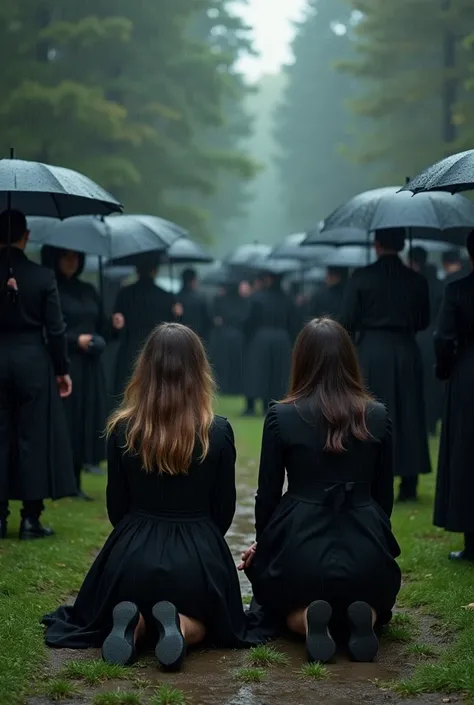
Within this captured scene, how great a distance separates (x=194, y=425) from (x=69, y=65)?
2127 centimetres

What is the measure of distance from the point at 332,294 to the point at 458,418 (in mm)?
8926

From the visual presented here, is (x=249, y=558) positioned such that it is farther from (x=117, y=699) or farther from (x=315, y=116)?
(x=315, y=116)

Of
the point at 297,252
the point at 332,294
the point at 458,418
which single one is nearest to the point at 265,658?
the point at 458,418

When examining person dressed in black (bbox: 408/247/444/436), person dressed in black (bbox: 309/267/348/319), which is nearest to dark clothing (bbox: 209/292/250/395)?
person dressed in black (bbox: 309/267/348/319)

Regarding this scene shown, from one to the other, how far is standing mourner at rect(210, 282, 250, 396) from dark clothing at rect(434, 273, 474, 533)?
1479 centimetres

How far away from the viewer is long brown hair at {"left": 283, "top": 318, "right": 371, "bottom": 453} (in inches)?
235

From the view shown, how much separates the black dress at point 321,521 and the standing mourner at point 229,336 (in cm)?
1677

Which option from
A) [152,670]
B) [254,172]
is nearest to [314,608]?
[152,670]

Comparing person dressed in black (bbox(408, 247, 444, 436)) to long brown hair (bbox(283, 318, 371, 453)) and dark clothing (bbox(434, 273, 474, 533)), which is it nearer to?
dark clothing (bbox(434, 273, 474, 533))

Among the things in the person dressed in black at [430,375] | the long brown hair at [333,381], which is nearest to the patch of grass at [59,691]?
the long brown hair at [333,381]

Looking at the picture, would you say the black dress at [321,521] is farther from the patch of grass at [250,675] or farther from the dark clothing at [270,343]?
the dark clothing at [270,343]

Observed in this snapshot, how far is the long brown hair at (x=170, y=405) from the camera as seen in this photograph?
19.2ft

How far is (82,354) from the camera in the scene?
10.9 metres

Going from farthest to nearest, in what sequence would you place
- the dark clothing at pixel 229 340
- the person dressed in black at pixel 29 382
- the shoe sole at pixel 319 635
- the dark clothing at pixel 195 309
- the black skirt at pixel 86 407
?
the dark clothing at pixel 229 340
the dark clothing at pixel 195 309
the black skirt at pixel 86 407
the person dressed in black at pixel 29 382
the shoe sole at pixel 319 635
